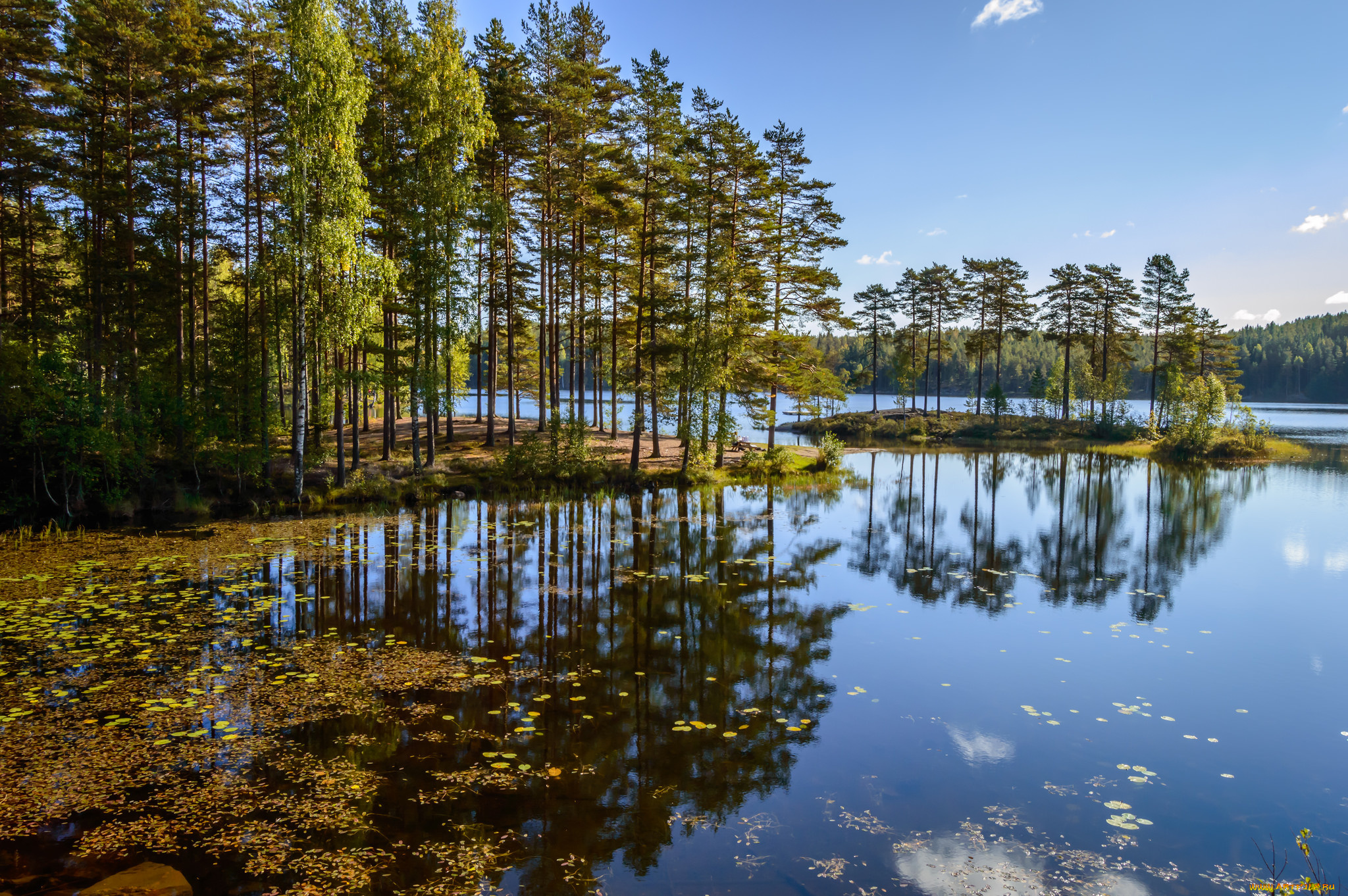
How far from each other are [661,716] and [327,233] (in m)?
19.5

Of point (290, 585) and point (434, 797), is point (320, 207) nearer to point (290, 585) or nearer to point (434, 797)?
point (290, 585)

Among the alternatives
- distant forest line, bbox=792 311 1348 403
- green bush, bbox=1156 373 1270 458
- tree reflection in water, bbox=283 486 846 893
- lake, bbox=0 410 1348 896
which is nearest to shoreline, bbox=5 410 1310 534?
green bush, bbox=1156 373 1270 458

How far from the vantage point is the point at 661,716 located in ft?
28.3

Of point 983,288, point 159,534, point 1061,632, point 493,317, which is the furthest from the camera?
point 983,288

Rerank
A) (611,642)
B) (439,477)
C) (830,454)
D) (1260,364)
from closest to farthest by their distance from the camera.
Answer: (611,642) < (439,477) < (830,454) < (1260,364)

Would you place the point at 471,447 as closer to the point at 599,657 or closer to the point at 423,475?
the point at 423,475

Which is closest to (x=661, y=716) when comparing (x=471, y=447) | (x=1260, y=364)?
(x=471, y=447)

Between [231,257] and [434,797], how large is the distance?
27.1 meters

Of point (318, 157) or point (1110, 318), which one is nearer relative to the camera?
point (318, 157)

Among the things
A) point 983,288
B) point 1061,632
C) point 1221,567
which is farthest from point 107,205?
point 983,288

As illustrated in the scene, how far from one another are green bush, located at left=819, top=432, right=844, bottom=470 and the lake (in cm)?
1614

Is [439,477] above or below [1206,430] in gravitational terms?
below

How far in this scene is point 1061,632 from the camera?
1233 cm

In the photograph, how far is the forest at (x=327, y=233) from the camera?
2106 centimetres
